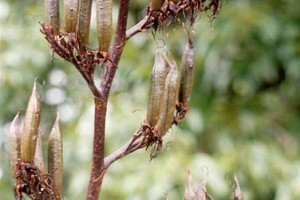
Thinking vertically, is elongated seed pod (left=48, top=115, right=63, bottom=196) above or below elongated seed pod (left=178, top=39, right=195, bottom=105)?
below

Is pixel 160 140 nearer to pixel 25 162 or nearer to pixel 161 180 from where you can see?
pixel 25 162

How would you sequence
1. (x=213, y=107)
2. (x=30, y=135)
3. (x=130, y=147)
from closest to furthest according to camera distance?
(x=30, y=135) → (x=130, y=147) → (x=213, y=107)

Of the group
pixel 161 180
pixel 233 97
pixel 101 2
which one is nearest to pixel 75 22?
pixel 101 2

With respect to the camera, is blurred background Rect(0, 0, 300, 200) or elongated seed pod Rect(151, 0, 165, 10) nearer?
elongated seed pod Rect(151, 0, 165, 10)

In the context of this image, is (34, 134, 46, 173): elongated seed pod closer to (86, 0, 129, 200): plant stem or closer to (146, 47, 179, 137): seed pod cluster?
(86, 0, 129, 200): plant stem

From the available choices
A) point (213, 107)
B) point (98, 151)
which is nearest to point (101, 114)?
point (98, 151)

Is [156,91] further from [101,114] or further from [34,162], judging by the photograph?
[34,162]

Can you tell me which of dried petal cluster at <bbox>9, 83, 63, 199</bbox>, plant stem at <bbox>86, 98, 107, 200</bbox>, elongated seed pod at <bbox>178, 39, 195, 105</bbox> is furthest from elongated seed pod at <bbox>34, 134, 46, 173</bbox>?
elongated seed pod at <bbox>178, 39, 195, 105</bbox>
